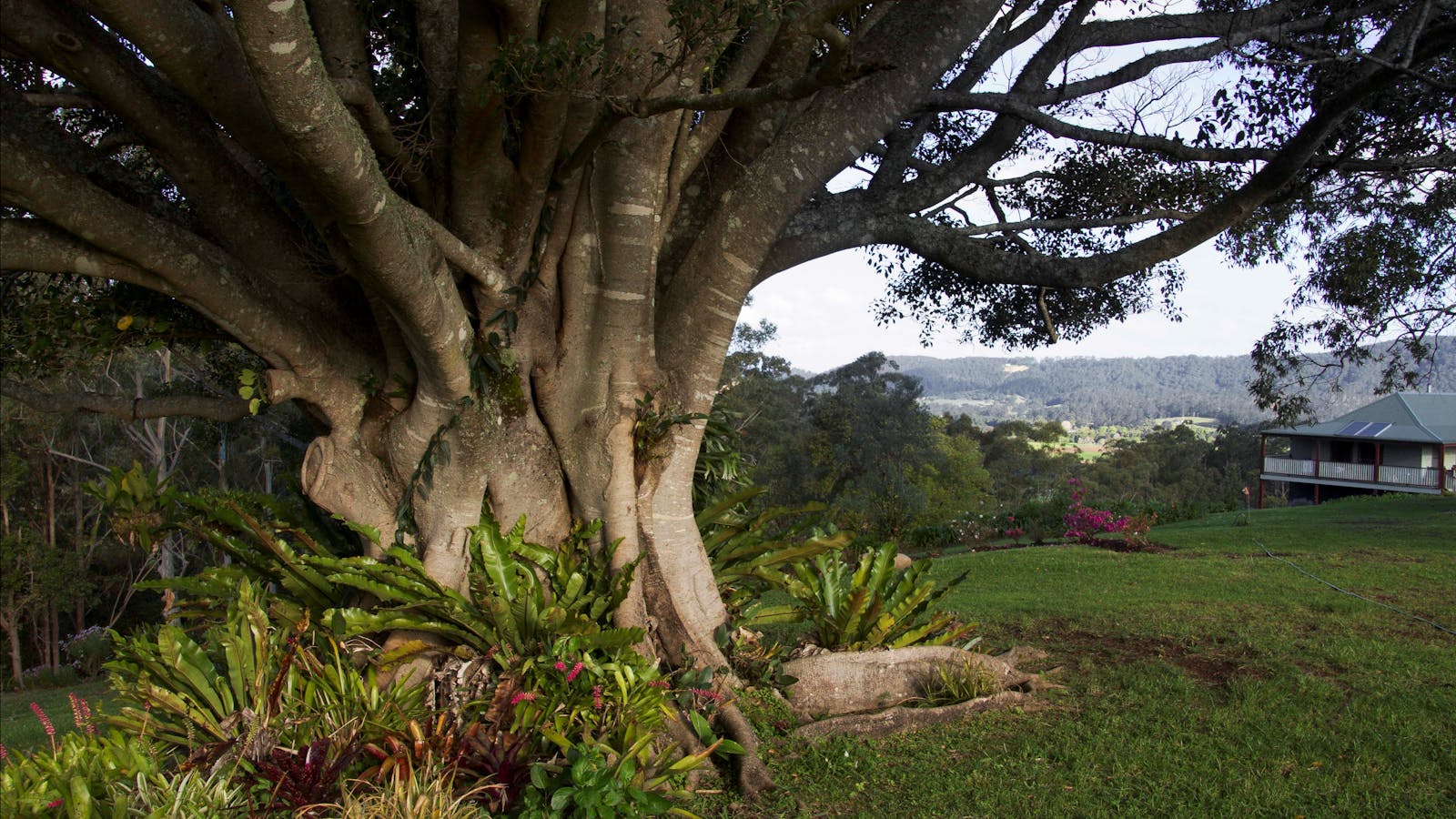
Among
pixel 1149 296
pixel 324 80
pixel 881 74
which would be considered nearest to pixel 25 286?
pixel 324 80

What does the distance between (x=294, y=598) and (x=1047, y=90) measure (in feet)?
20.6

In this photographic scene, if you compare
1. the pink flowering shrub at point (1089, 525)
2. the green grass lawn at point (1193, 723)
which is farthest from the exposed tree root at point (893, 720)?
the pink flowering shrub at point (1089, 525)

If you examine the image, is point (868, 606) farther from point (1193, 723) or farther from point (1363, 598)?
point (1363, 598)

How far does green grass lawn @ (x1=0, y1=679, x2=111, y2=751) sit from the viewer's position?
332 inches

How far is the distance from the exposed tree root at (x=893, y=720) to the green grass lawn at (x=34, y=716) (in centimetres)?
480

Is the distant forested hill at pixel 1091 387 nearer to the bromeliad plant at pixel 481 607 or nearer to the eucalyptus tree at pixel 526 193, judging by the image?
the eucalyptus tree at pixel 526 193

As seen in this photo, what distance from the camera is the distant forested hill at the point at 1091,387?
10312cm

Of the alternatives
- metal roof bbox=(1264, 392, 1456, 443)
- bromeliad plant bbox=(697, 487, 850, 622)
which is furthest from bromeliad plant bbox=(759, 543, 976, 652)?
metal roof bbox=(1264, 392, 1456, 443)

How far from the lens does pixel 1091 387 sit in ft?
439

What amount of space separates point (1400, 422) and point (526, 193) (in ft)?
110

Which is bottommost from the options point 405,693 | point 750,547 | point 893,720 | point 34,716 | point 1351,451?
point 34,716

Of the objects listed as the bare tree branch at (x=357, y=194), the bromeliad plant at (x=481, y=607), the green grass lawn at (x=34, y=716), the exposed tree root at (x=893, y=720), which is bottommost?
the green grass lawn at (x=34, y=716)

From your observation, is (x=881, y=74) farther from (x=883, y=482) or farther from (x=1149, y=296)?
(x=883, y=482)

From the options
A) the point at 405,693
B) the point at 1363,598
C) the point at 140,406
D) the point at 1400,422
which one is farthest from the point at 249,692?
the point at 1400,422
